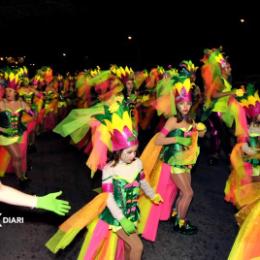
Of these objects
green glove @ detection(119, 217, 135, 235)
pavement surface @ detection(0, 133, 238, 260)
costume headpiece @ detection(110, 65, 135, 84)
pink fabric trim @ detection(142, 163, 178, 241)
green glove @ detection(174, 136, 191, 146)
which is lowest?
pavement surface @ detection(0, 133, 238, 260)

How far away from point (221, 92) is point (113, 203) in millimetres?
4743

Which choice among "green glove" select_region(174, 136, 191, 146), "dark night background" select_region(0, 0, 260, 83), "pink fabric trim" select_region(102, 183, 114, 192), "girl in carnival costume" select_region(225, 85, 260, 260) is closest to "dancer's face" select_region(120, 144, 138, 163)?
"pink fabric trim" select_region(102, 183, 114, 192)

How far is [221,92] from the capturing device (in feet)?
25.1

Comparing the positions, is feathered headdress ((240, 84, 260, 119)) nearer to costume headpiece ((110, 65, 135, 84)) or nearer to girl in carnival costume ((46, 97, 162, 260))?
girl in carnival costume ((46, 97, 162, 260))

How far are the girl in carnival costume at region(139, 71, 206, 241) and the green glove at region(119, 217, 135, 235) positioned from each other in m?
1.49

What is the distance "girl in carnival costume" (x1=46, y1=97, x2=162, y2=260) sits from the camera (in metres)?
3.48

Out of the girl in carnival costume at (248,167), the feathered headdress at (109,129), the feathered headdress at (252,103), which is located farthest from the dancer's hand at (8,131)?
the feathered headdress at (252,103)

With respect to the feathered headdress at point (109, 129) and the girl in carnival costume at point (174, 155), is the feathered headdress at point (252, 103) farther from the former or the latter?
the feathered headdress at point (109, 129)

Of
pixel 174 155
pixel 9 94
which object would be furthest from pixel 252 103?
pixel 9 94

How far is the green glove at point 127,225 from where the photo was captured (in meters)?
3.37

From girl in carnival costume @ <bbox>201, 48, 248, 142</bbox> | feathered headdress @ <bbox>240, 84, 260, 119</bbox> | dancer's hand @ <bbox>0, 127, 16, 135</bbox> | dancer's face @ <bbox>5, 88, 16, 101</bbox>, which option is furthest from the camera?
dancer's face @ <bbox>5, 88, 16, 101</bbox>

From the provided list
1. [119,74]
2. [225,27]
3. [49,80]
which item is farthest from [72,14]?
[119,74]

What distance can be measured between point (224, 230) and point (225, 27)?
2124 cm

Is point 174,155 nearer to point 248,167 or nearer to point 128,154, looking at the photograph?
point 248,167
